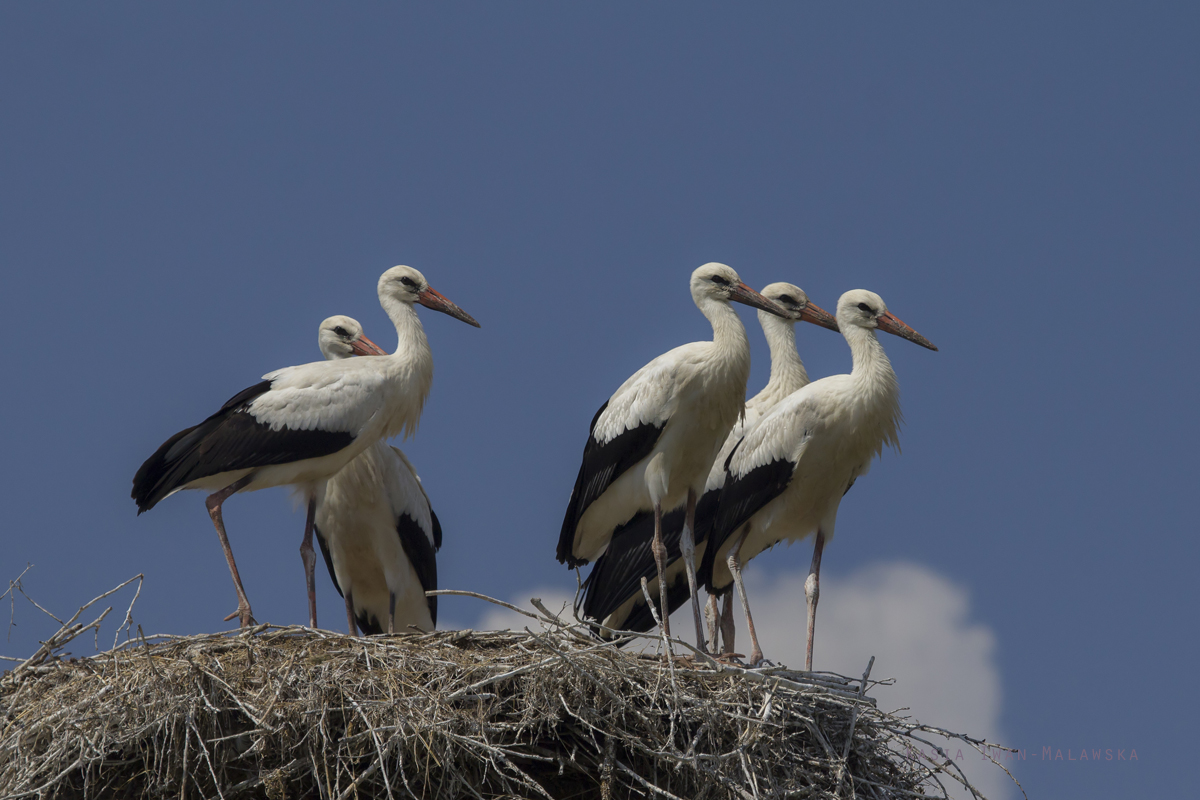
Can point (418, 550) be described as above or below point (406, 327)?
below

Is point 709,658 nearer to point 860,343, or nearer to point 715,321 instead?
point 715,321

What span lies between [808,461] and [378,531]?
282 cm

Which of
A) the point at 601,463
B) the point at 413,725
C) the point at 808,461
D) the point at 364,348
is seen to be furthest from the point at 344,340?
the point at 413,725

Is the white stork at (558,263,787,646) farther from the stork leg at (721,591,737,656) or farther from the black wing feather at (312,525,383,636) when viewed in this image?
the black wing feather at (312,525,383,636)

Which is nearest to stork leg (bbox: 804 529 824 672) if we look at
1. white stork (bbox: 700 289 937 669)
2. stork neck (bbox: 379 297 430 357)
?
white stork (bbox: 700 289 937 669)

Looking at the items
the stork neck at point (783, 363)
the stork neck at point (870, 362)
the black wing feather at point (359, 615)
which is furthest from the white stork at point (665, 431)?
the black wing feather at point (359, 615)

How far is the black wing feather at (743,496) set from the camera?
8891 millimetres

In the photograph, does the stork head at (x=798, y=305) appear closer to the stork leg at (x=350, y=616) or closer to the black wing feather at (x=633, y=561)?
the black wing feather at (x=633, y=561)

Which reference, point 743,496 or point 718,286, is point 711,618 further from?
point 718,286

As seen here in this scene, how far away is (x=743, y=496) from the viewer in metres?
9.02

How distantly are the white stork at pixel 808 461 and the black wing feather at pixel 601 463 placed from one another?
2.96ft

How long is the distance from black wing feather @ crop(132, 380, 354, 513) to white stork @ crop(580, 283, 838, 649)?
5.85 ft

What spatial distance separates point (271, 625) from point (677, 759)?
6.51 feet

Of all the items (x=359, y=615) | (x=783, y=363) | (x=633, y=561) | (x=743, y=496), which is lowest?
(x=359, y=615)
